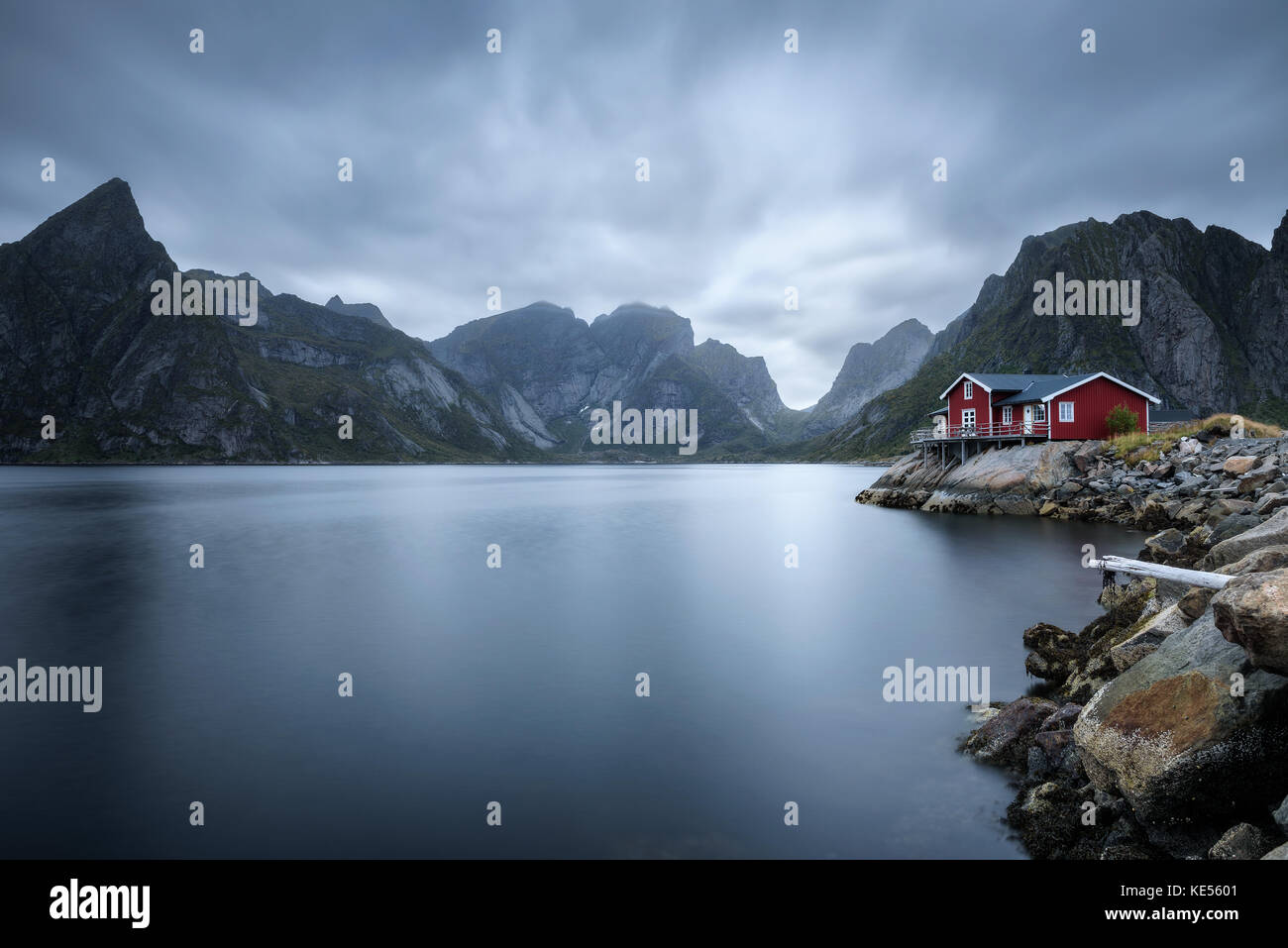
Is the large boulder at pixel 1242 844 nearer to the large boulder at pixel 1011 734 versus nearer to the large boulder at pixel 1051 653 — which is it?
the large boulder at pixel 1011 734

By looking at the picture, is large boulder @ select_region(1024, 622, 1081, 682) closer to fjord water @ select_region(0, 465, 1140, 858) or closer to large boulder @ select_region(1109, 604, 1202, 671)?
fjord water @ select_region(0, 465, 1140, 858)

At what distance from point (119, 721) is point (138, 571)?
72.3 feet

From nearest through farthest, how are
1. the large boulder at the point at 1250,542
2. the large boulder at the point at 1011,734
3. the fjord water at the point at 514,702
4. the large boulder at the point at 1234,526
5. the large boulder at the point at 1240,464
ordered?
the fjord water at the point at 514,702 → the large boulder at the point at 1011,734 → the large boulder at the point at 1250,542 → the large boulder at the point at 1234,526 → the large boulder at the point at 1240,464

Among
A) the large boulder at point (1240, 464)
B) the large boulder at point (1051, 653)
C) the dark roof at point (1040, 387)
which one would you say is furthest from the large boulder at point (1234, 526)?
the dark roof at point (1040, 387)

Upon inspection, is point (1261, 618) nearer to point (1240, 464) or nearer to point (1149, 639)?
point (1149, 639)

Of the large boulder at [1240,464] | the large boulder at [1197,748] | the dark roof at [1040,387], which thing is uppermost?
the dark roof at [1040,387]

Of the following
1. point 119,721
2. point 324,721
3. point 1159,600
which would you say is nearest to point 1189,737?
point 1159,600

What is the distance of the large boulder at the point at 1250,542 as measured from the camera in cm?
1303

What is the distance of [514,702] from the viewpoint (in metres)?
14.6

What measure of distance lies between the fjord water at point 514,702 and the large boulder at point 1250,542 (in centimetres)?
507

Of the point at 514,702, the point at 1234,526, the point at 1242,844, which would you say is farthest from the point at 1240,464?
the point at 514,702
